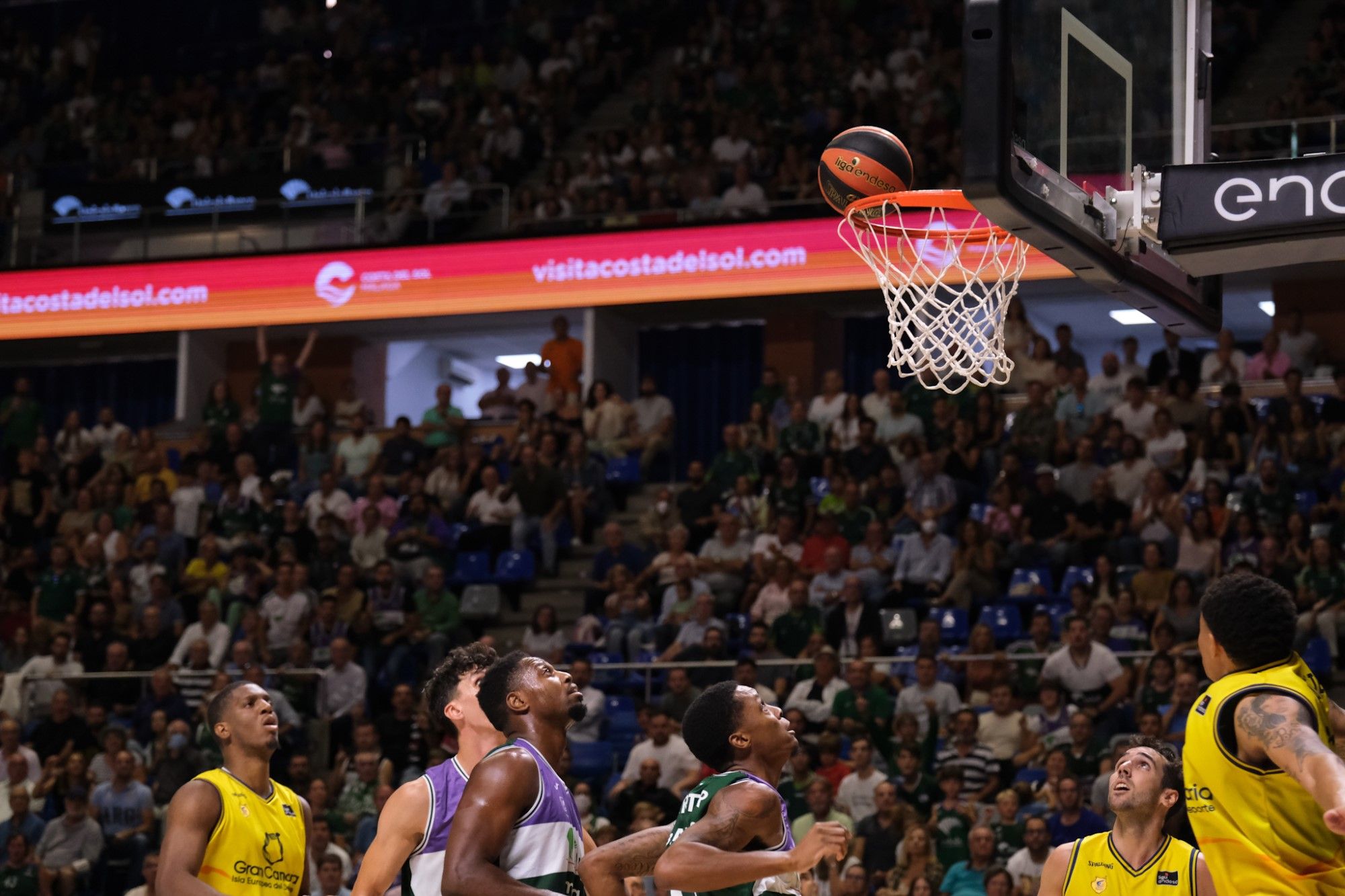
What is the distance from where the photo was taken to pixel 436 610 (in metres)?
14.0

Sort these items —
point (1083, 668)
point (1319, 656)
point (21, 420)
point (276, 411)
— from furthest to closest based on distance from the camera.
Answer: point (21, 420)
point (276, 411)
point (1083, 668)
point (1319, 656)

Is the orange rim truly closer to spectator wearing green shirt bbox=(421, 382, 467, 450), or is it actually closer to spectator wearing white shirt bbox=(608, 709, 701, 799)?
spectator wearing white shirt bbox=(608, 709, 701, 799)

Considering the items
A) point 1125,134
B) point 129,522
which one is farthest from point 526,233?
point 1125,134

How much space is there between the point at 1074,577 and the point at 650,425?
16.6ft

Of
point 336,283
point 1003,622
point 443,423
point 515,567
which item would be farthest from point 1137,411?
point 336,283

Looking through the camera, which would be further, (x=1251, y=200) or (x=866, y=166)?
(x=866, y=166)

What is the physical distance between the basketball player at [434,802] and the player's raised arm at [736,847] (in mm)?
844

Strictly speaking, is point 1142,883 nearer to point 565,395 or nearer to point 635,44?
point 565,395

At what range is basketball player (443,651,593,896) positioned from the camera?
4324 mm

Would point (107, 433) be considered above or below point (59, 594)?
above

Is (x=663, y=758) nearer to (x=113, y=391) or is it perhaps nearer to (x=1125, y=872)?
(x=1125, y=872)

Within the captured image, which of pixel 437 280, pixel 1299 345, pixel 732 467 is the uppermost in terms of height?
pixel 437 280

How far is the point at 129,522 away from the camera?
640 inches

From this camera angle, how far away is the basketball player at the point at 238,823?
18.5 feet
